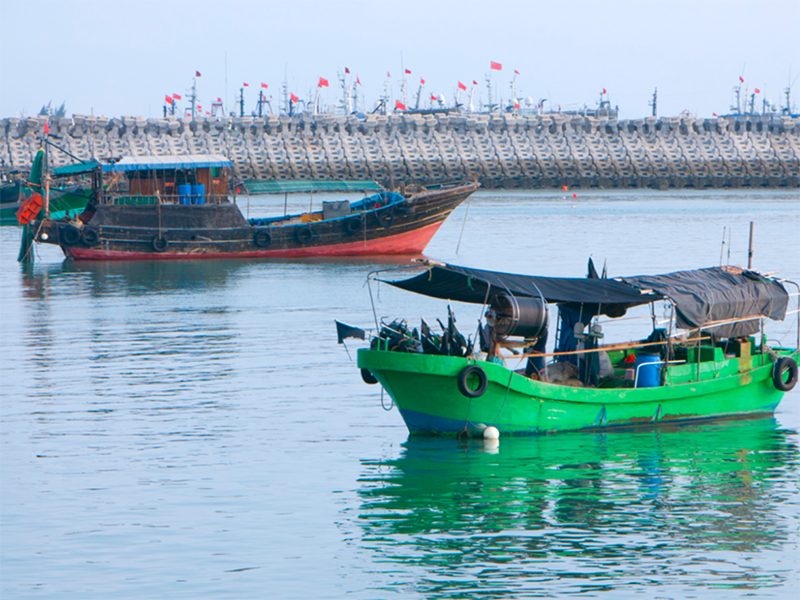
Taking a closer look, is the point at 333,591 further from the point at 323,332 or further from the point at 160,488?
the point at 323,332

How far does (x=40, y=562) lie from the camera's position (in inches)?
391

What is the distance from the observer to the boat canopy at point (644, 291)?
13.8 meters

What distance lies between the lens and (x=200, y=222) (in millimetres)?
38094

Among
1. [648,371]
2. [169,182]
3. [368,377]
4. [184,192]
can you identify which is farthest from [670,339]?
[169,182]

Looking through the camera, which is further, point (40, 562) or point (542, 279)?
point (542, 279)

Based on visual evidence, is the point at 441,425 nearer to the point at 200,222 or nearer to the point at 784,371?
the point at 784,371

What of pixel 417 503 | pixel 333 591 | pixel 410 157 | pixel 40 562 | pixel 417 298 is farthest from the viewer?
pixel 410 157

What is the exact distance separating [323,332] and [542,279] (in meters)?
10.1

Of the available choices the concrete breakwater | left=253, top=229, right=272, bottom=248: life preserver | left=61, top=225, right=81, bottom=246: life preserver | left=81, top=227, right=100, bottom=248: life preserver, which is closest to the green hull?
left=253, top=229, right=272, bottom=248: life preserver

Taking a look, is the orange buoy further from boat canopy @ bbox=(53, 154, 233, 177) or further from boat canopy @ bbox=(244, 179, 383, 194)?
boat canopy @ bbox=(244, 179, 383, 194)

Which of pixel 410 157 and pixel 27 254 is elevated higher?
pixel 410 157

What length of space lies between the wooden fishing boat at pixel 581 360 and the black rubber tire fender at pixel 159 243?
80.6ft

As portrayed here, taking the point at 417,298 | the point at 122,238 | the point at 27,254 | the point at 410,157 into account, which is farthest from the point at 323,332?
the point at 410,157

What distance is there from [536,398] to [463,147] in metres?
81.6
